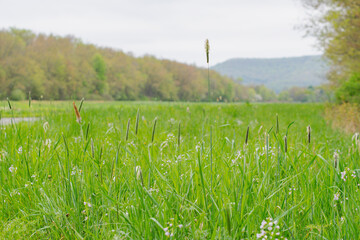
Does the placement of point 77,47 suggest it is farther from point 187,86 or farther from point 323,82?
point 323,82

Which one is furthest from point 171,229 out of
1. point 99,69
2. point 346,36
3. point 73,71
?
point 99,69

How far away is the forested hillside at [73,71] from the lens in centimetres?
4900

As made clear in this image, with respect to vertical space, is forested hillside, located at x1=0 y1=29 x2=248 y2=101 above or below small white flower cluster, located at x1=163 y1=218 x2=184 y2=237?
above

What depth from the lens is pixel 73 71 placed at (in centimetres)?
5956

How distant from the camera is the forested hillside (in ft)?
161

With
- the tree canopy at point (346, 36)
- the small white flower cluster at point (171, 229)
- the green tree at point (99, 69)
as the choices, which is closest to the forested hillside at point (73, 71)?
the green tree at point (99, 69)

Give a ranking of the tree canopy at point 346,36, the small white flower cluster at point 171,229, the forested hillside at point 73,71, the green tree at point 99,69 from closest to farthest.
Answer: the small white flower cluster at point 171,229, the tree canopy at point 346,36, the forested hillside at point 73,71, the green tree at point 99,69

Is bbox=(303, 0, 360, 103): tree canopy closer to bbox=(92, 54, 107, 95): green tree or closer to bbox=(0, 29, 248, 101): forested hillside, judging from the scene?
bbox=(0, 29, 248, 101): forested hillside

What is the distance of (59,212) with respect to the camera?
2039 mm

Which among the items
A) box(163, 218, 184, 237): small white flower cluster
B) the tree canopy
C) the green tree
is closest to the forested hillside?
the green tree

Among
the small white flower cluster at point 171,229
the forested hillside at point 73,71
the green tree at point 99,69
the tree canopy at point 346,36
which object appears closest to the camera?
the small white flower cluster at point 171,229

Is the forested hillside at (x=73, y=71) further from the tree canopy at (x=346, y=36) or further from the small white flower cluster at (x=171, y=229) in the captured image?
the small white flower cluster at (x=171, y=229)

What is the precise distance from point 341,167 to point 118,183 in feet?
6.01

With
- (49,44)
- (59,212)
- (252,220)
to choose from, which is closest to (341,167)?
(252,220)
